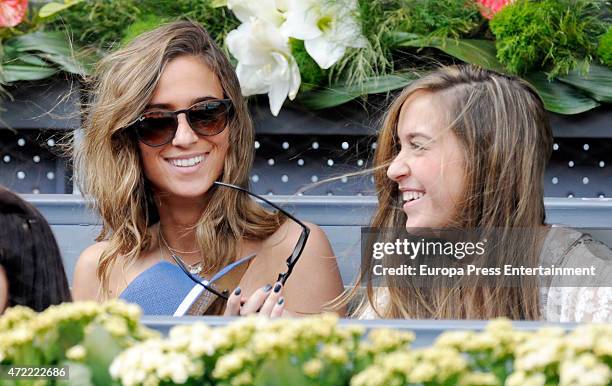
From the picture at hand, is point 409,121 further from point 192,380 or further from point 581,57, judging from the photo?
point 192,380

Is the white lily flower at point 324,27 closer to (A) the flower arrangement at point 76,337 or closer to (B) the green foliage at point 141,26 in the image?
(B) the green foliage at point 141,26

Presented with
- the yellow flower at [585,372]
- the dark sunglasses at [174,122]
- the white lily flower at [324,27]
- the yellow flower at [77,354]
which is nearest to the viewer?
the yellow flower at [585,372]

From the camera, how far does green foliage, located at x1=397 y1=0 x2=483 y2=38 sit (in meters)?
1.80

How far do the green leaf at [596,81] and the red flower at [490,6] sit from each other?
18 centimetres

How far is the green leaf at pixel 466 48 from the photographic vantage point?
1.76 m

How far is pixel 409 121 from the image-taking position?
60.8 inches

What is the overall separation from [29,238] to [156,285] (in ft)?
1.20

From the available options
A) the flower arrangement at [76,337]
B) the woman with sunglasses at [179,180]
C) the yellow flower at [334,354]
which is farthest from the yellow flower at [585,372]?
the woman with sunglasses at [179,180]

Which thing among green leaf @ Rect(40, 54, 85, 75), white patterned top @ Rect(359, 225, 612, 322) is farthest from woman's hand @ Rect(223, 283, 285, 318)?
green leaf @ Rect(40, 54, 85, 75)

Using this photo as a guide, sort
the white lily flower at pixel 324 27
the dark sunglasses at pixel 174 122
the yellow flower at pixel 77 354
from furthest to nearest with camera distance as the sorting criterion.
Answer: the white lily flower at pixel 324 27 < the dark sunglasses at pixel 174 122 < the yellow flower at pixel 77 354

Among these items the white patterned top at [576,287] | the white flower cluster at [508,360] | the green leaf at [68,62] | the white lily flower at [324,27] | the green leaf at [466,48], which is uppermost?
the white flower cluster at [508,360]

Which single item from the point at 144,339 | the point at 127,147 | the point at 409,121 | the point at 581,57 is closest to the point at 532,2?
the point at 581,57

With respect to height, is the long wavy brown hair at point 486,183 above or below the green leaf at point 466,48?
below

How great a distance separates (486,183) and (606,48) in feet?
1.54
